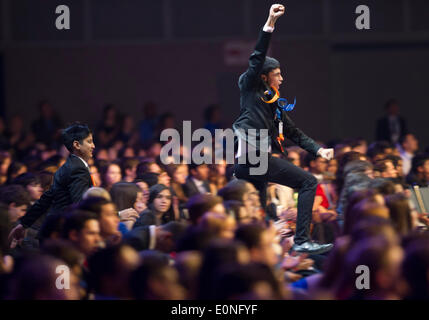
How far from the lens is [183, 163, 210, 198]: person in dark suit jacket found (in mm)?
8016

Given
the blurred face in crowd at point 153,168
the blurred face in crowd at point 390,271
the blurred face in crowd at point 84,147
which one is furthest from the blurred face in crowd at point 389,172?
the blurred face in crowd at point 390,271

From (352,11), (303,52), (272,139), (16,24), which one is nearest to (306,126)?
(303,52)

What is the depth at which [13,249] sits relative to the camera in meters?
5.87

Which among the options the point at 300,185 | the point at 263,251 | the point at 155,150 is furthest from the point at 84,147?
the point at 155,150

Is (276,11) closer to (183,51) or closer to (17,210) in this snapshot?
(17,210)

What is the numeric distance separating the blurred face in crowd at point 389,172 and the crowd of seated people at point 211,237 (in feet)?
0.04

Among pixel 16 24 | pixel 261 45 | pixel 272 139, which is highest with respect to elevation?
pixel 16 24

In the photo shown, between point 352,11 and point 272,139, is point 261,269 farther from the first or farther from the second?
point 352,11

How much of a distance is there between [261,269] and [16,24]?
1019 cm

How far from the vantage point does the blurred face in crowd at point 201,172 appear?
8.32m

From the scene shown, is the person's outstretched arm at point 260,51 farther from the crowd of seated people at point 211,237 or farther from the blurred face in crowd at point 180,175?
the blurred face in crowd at point 180,175

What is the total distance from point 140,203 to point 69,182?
1.10 metres

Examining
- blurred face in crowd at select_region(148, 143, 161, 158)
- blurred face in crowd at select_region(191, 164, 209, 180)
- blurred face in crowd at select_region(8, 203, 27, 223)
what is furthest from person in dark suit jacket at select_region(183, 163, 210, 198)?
blurred face in crowd at select_region(8, 203, 27, 223)

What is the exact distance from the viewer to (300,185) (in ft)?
18.8
